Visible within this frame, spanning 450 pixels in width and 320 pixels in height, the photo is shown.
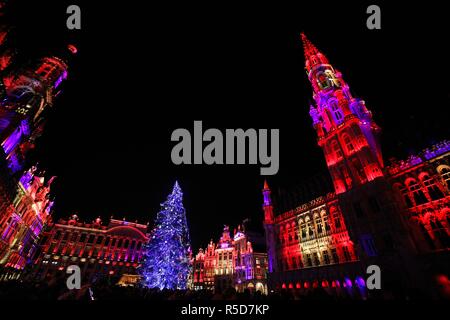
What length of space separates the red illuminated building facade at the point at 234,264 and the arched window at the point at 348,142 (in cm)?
3476

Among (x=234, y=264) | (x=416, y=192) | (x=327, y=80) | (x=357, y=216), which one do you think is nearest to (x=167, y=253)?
(x=357, y=216)

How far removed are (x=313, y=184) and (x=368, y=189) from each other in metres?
11.9

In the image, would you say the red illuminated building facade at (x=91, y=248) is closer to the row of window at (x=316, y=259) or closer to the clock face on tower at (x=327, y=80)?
the row of window at (x=316, y=259)

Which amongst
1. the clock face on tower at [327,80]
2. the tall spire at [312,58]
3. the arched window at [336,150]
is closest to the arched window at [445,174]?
the arched window at [336,150]

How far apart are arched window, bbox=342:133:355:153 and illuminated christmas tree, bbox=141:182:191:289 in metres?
25.7

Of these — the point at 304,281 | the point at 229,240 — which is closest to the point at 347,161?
the point at 304,281

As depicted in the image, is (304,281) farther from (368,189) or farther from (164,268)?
(164,268)

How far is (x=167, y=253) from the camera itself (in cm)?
2548

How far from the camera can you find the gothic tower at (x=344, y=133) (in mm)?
28516

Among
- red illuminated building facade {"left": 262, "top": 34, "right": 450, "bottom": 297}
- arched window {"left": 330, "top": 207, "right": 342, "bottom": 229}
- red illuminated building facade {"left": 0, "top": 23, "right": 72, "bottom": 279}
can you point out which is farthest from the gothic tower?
red illuminated building facade {"left": 0, "top": 23, "right": 72, "bottom": 279}

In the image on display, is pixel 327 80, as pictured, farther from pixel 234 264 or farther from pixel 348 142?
pixel 234 264

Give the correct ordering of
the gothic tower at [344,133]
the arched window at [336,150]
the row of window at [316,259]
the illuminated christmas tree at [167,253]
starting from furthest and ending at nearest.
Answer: the arched window at [336,150], the row of window at [316,259], the gothic tower at [344,133], the illuminated christmas tree at [167,253]

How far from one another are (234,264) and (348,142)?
4410 centimetres

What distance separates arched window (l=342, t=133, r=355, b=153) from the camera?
31078 mm
